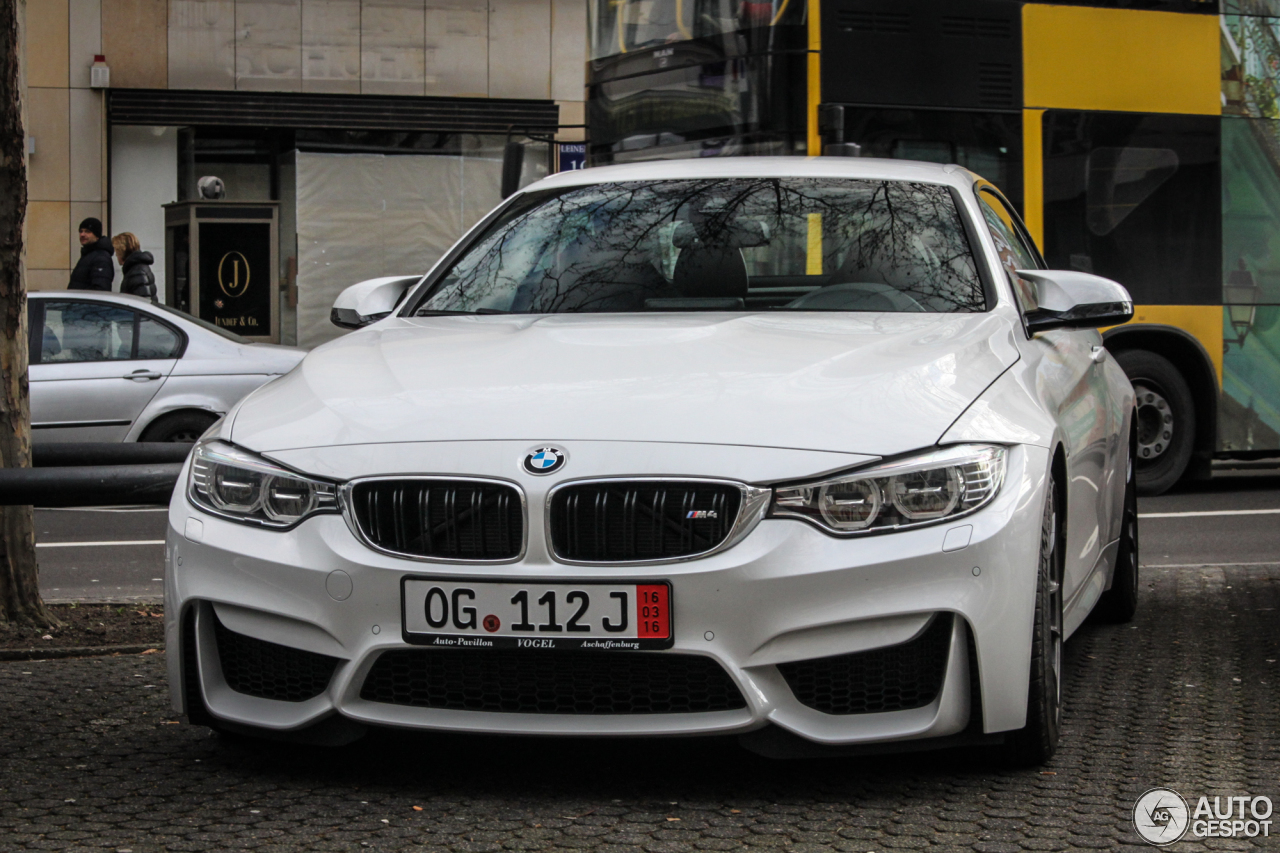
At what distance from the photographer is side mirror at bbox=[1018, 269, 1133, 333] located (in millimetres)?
4960

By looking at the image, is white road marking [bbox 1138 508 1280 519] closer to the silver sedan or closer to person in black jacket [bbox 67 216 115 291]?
the silver sedan

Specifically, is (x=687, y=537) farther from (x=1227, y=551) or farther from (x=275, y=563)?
(x=1227, y=551)

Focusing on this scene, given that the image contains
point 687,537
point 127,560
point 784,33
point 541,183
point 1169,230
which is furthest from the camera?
point 1169,230

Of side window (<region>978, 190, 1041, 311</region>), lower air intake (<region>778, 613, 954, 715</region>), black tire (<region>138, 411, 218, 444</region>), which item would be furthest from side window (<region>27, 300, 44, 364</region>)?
lower air intake (<region>778, 613, 954, 715</region>)

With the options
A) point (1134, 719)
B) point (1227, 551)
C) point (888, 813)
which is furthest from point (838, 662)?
point (1227, 551)

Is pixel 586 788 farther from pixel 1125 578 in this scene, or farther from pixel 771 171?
pixel 1125 578

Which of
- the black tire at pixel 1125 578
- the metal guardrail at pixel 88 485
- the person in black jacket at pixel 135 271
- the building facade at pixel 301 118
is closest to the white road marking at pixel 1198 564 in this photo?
the black tire at pixel 1125 578

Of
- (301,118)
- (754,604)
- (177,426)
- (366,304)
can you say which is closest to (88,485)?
(366,304)

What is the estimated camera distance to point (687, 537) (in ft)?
12.0

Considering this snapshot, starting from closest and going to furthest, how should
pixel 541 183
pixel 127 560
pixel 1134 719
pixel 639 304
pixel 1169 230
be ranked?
pixel 1134 719 → pixel 639 304 → pixel 541 183 → pixel 127 560 → pixel 1169 230

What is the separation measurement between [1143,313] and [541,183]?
6.94 metres

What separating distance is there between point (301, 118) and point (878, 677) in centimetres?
1900

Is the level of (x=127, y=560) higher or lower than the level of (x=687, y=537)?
lower

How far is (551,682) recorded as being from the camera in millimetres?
3793
